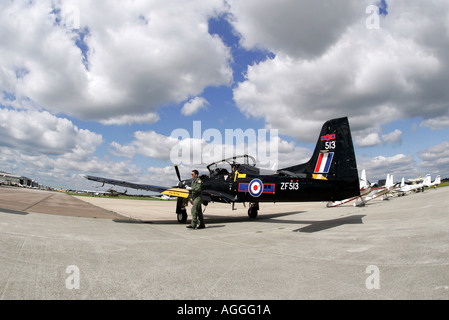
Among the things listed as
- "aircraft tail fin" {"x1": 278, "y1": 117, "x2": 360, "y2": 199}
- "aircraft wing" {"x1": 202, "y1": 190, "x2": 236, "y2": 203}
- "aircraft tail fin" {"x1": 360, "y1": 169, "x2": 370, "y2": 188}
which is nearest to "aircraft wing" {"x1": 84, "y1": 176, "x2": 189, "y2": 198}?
"aircraft wing" {"x1": 202, "y1": 190, "x2": 236, "y2": 203}

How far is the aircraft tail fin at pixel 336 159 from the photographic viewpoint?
8.84 meters

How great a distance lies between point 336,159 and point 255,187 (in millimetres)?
3653

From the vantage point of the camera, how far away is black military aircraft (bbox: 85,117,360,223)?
898cm

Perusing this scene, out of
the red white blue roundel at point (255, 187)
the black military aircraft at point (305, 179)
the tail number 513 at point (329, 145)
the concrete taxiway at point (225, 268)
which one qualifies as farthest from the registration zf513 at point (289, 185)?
the concrete taxiway at point (225, 268)

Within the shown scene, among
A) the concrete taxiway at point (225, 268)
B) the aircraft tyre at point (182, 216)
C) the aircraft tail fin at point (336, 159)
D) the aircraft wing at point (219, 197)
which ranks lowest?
the aircraft tyre at point (182, 216)

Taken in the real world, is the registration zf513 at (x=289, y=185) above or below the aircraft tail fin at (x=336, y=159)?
below

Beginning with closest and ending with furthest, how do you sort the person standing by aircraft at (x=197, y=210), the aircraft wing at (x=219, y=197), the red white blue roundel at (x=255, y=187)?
1. the person standing by aircraft at (x=197, y=210)
2. the red white blue roundel at (x=255, y=187)
3. the aircraft wing at (x=219, y=197)

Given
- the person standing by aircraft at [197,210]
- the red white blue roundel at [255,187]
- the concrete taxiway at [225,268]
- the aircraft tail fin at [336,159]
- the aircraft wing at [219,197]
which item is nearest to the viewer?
the concrete taxiway at [225,268]

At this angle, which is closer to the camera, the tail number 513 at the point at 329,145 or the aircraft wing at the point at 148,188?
the tail number 513 at the point at 329,145

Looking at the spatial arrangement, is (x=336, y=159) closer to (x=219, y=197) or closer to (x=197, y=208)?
(x=219, y=197)

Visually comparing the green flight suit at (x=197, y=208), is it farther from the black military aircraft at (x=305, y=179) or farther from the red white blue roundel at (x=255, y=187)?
the red white blue roundel at (x=255, y=187)

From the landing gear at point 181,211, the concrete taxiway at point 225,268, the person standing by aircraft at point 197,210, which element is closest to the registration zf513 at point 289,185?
the person standing by aircraft at point 197,210

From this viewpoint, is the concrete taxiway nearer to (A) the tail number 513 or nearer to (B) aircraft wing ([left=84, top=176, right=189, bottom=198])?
(A) the tail number 513
